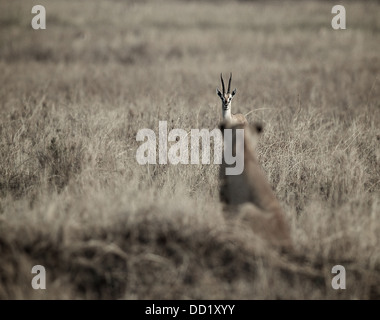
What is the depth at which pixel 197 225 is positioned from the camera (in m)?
3.10

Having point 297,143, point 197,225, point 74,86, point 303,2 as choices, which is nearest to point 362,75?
point 297,143

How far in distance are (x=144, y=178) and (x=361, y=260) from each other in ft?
7.98

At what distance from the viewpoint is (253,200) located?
322 centimetres

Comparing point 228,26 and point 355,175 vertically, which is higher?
point 228,26

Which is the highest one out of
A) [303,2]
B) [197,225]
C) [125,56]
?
[303,2]

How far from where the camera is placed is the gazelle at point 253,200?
9.96 ft

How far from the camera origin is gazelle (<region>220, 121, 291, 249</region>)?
9.96 ft

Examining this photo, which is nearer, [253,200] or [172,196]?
[253,200]

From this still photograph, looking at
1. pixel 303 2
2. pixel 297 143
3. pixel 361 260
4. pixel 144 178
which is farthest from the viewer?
pixel 303 2

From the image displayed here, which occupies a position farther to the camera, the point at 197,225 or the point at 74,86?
the point at 74,86

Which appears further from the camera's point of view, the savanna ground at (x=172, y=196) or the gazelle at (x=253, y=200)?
the gazelle at (x=253, y=200)

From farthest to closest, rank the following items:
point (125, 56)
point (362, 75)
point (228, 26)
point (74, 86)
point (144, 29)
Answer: point (228, 26) → point (144, 29) → point (125, 56) → point (362, 75) → point (74, 86)

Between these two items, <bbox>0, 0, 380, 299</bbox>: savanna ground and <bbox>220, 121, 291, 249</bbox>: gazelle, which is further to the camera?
<bbox>220, 121, 291, 249</bbox>: gazelle
